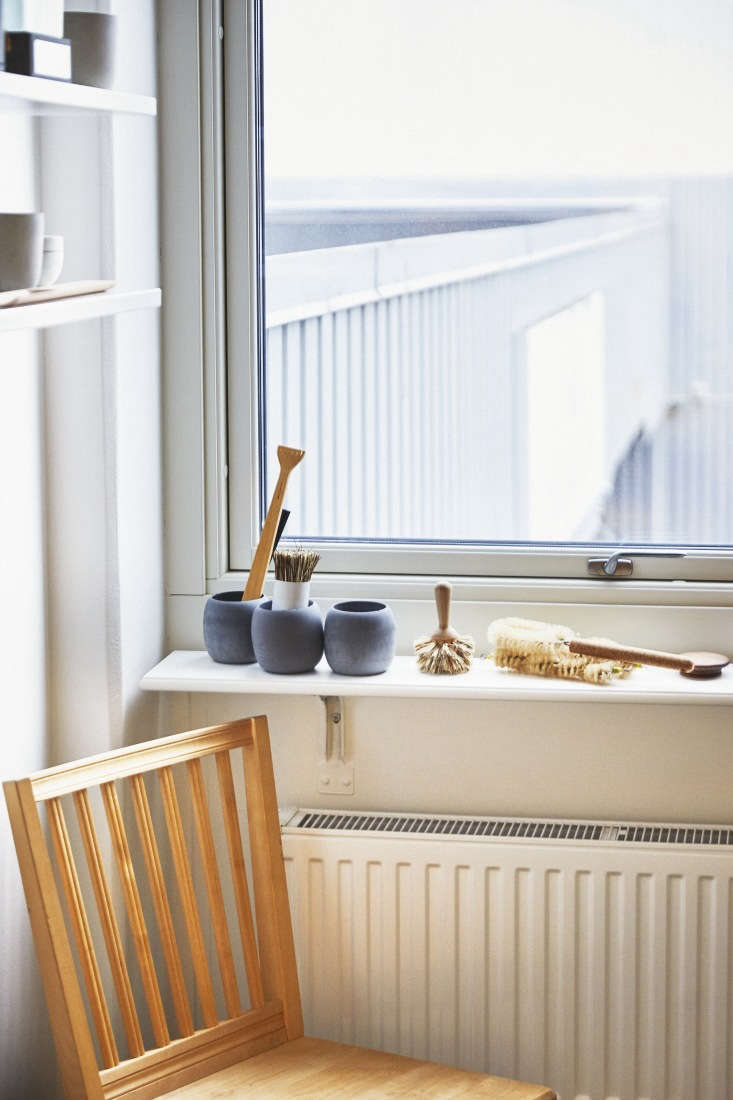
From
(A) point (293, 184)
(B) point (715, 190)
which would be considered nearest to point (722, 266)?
(B) point (715, 190)

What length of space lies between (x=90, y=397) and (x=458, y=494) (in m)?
0.57

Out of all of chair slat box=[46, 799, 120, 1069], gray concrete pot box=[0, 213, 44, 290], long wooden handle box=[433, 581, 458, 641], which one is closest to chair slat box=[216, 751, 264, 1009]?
chair slat box=[46, 799, 120, 1069]

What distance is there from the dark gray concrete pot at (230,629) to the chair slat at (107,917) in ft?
1.10

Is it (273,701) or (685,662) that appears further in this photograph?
(273,701)

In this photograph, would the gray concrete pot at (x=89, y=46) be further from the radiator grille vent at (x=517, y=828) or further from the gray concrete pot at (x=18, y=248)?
the radiator grille vent at (x=517, y=828)

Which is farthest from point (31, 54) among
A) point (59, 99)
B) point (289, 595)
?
point (289, 595)

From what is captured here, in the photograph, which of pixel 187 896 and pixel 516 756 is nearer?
pixel 187 896

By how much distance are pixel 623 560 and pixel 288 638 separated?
0.52m

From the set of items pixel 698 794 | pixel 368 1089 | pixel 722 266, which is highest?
pixel 722 266

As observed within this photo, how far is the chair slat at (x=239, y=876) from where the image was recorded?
173 centimetres

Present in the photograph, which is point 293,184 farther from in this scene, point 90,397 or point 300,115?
point 90,397

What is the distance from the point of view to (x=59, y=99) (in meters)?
1.21

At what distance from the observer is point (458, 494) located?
199 cm

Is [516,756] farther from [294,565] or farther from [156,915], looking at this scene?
[156,915]
